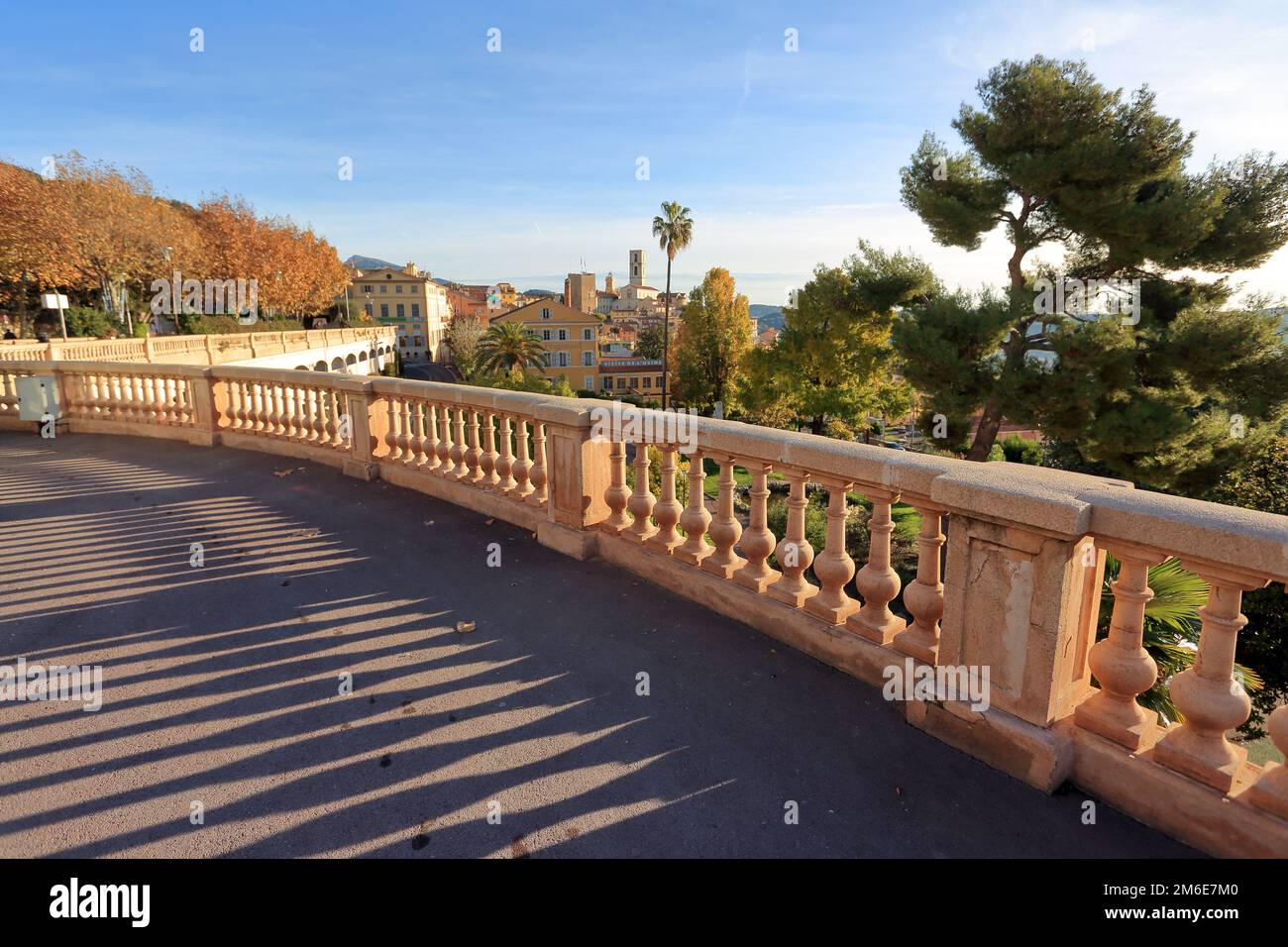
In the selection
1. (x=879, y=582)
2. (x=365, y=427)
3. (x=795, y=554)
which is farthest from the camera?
(x=365, y=427)

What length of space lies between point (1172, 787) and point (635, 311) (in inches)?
7264

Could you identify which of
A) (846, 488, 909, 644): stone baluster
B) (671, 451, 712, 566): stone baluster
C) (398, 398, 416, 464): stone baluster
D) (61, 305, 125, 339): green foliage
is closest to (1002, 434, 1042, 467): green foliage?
(398, 398, 416, 464): stone baluster

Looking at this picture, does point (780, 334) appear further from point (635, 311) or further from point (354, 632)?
point (635, 311)

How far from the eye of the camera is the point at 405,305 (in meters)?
105

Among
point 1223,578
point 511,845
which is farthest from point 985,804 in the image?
point 511,845

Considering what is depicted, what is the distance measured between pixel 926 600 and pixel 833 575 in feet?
1.86

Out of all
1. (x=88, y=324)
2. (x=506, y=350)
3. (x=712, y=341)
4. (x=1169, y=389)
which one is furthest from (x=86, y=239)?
(x=1169, y=389)

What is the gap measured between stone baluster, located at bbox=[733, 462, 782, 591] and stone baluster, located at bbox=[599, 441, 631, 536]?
121 centimetres

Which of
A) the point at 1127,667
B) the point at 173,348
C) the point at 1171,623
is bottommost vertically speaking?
the point at 1171,623

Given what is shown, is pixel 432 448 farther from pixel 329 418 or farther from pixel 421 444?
pixel 329 418

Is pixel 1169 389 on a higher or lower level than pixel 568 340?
lower

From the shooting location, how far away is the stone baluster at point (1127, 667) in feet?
8.76

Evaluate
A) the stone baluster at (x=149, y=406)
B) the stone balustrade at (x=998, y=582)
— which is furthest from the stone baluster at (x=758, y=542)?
the stone baluster at (x=149, y=406)

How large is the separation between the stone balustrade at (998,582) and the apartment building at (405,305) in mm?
105019
